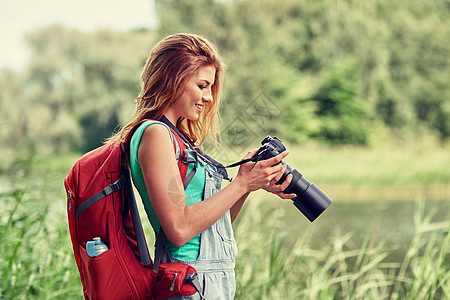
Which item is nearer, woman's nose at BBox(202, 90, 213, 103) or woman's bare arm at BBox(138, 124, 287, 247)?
woman's bare arm at BBox(138, 124, 287, 247)

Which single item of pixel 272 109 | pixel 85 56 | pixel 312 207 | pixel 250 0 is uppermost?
pixel 250 0

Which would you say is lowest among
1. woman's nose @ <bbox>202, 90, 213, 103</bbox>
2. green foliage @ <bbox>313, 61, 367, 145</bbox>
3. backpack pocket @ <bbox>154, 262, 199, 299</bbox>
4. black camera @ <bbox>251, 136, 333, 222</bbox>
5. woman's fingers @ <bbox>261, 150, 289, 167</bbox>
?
backpack pocket @ <bbox>154, 262, 199, 299</bbox>

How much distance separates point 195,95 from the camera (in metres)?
1.24

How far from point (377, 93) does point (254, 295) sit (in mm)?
27376

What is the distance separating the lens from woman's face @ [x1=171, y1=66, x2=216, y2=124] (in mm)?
1230

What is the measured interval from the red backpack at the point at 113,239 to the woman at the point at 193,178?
4cm

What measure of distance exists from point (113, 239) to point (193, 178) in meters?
0.22

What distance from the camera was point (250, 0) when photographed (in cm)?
2769

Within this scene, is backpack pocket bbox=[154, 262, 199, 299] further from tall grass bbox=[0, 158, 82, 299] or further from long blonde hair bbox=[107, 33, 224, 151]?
tall grass bbox=[0, 158, 82, 299]

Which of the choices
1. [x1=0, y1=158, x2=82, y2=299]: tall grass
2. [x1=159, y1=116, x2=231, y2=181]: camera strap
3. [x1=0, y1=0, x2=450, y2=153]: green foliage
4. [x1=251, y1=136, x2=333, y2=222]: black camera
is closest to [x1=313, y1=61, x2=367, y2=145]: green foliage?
[x1=0, y1=0, x2=450, y2=153]: green foliage

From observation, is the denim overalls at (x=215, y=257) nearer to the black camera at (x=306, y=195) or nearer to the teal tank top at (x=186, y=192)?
the teal tank top at (x=186, y=192)

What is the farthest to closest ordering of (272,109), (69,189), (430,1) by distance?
1. (430,1)
2. (272,109)
3. (69,189)

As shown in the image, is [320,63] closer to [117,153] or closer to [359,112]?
[359,112]

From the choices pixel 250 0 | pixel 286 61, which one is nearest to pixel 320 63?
pixel 286 61
